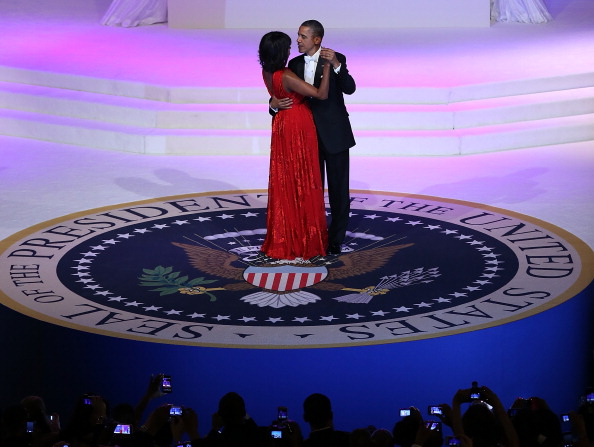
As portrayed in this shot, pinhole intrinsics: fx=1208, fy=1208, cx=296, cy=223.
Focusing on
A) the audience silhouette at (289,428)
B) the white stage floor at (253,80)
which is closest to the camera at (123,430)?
the audience silhouette at (289,428)

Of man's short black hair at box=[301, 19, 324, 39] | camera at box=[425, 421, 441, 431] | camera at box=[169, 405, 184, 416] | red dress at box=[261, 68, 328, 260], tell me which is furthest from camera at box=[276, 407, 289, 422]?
man's short black hair at box=[301, 19, 324, 39]

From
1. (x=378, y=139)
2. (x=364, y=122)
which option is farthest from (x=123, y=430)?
(x=364, y=122)

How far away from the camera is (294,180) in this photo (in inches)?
246

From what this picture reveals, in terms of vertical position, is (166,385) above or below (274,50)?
below

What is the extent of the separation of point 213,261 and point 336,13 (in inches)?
256

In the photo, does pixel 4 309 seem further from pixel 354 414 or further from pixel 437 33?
pixel 437 33

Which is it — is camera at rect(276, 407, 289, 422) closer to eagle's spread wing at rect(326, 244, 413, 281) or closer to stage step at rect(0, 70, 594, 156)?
eagle's spread wing at rect(326, 244, 413, 281)

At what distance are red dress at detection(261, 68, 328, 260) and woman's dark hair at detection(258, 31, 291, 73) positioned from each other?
0.51ft

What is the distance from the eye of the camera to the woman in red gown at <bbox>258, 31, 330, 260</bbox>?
6.14m

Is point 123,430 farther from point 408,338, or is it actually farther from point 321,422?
point 408,338

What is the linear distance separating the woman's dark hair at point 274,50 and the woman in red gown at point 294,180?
1cm

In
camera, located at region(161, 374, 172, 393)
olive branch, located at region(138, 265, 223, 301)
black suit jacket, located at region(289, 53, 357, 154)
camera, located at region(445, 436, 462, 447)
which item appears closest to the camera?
camera, located at region(445, 436, 462, 447)

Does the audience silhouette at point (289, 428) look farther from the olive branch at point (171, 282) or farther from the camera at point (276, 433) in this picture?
the olive branch at point (171, 282)

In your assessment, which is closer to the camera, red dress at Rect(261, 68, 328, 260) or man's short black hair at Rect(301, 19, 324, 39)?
man's short black hair at Rect(301, 19, 324, 39)
